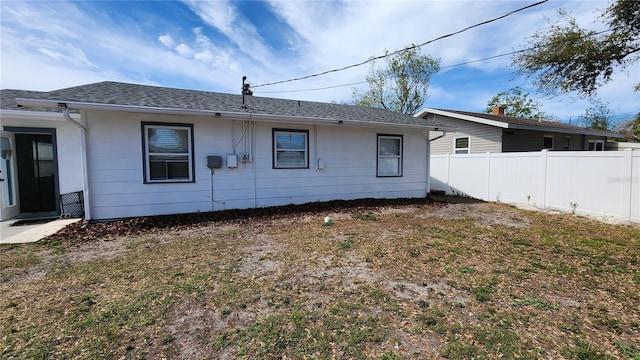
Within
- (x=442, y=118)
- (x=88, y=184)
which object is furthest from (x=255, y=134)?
(x=442, y=118)

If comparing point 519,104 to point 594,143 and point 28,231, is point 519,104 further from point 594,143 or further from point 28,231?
point 28,231

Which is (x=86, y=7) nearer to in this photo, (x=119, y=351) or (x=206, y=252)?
(x=206, y=252)

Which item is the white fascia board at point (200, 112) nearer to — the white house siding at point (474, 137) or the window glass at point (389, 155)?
the window glass at point (389, 155)

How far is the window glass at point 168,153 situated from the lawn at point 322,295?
5.37 ft

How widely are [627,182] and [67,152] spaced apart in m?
13.5

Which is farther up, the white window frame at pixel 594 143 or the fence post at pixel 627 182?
the white window frame at pixel 594 143

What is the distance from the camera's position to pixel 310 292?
3.17 m

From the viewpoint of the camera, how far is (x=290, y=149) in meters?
8.25

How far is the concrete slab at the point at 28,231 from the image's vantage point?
17.2 ft

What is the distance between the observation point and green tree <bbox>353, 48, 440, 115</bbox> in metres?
24.0

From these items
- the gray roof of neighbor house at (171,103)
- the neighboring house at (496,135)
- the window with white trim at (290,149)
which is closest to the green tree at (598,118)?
the neighboring house at (496,135)

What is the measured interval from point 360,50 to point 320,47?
172 centimetres

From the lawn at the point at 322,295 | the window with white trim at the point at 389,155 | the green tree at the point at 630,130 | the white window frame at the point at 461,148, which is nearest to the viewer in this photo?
the lawn at the point at 322,295

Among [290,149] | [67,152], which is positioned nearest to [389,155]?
[290,149]
